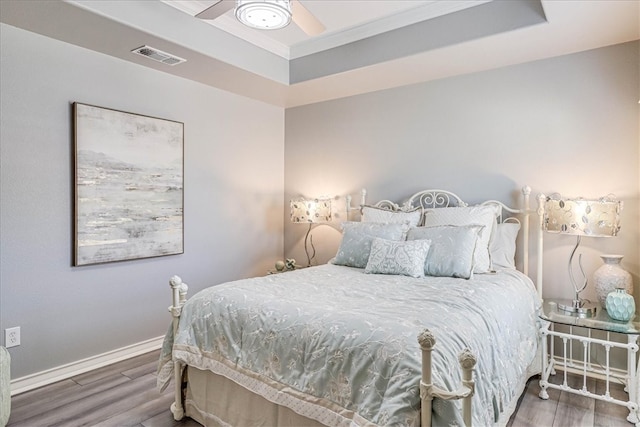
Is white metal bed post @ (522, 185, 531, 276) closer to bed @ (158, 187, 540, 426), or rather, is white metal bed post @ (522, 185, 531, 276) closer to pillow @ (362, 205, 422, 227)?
bed @ (158, 187, 540, 426)

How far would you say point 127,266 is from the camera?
3254mm

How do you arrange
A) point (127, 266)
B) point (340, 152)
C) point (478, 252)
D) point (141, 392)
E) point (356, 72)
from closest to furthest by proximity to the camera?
point (141, 392), point (478, 252), point (127, 266), point (356, 72), point (340, 152)

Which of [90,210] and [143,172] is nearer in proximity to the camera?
[90,210]

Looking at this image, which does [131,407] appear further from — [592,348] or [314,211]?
[592,348]

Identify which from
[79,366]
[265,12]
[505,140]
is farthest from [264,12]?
[79,366]

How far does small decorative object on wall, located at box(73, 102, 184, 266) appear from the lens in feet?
→ 9.64

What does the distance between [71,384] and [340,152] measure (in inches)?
129

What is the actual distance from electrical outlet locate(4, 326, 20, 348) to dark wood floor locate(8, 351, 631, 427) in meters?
0.35

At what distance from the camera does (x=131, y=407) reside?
2428 mm

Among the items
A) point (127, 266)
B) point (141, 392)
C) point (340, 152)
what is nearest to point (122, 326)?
point (127, 266)

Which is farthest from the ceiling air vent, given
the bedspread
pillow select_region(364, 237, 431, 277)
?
pillow select_region(364, 237, 431, 277)

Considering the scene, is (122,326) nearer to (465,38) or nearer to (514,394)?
(514,394)

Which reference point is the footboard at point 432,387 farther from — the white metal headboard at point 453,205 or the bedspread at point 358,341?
the white metal headboard at point 453,205

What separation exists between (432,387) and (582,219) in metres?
2.03
